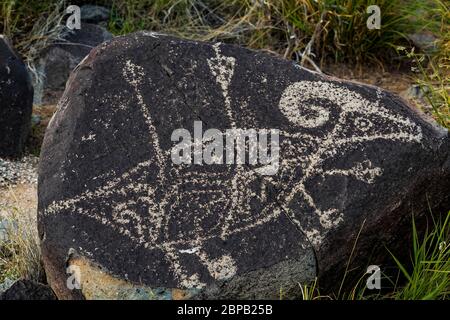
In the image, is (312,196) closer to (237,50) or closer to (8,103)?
(237,50)

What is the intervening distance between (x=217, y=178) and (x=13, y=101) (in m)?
1.73

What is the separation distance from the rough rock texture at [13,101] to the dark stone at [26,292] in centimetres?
158

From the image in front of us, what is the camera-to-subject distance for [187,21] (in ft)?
17.0

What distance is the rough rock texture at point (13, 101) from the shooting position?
13.7ft

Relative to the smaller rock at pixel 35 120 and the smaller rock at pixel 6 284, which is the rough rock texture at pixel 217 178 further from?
the smaller rock at pixel 35 120

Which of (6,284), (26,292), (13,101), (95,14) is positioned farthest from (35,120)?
(26,292)

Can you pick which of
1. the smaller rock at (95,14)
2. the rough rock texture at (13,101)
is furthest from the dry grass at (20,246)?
the smaller rock at (95,14)

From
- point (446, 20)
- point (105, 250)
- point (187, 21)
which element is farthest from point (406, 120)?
point (187, 21)

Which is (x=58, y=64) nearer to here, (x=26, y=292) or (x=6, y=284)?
(x=6, y=284)

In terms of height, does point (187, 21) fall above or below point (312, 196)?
above

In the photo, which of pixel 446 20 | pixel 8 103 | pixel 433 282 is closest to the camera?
pixel 433 282

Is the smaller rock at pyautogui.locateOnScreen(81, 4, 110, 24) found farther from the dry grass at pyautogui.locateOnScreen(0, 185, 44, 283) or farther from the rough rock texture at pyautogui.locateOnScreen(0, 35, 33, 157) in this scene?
the dry grass at pyautogui.locateOnScreen(0, 185, 44, 283)

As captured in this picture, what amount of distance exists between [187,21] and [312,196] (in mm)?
2605

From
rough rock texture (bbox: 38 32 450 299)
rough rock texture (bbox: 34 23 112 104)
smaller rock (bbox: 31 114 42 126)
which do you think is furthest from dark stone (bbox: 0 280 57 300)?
rough rock texture (bbox: 34 23 112 104)
